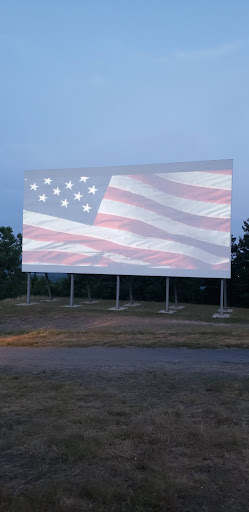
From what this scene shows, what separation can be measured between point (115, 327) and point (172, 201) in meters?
7.97

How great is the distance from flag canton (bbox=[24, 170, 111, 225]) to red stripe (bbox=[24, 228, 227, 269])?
4.46 ft

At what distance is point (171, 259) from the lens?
22.9 meters

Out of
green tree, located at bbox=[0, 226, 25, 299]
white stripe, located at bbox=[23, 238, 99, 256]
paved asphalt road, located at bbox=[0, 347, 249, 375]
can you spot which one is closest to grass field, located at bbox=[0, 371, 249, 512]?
paved asphalt road, located at bbox=[0, 347, 249, 375]

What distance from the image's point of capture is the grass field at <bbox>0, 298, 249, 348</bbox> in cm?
1376

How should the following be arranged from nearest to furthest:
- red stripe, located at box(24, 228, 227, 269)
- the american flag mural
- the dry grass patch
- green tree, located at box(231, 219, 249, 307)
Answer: the dry grass patch → the american flag mural → red stripe, located at box(24, 228, 227, 269) → green tree, located at box(231, 219, 249, 307)

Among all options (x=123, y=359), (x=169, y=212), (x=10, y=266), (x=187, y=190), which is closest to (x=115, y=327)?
(x=169, y=212)

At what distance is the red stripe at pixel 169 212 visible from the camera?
2177cm

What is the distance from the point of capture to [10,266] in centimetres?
5262

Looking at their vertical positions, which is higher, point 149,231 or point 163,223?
point 163,223

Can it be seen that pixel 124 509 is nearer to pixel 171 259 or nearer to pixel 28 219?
pixel 171 259

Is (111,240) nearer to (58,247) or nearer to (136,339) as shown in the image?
(58,247)

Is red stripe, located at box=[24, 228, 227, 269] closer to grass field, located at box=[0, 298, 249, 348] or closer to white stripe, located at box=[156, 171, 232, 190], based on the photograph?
grass field, located at box=[0, 298, 249, 348]

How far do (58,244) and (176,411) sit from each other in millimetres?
20110

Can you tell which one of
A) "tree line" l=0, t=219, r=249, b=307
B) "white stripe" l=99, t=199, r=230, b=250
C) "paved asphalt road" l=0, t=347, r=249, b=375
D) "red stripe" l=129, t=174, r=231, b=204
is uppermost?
"red stripe" l=129, t=174, r=231, b=204
